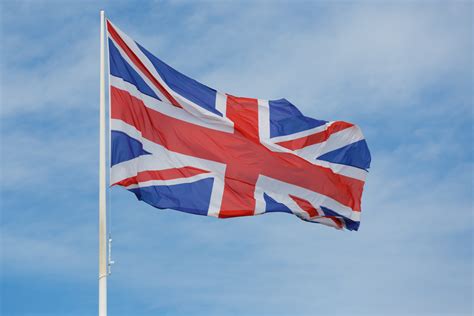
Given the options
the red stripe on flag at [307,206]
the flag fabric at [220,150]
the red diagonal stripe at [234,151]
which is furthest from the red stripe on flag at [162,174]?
the red stripe on flag at [307,206]

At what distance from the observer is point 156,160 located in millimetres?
20016

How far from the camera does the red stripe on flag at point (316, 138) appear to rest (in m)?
22.6

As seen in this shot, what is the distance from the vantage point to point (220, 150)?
21.3 metres

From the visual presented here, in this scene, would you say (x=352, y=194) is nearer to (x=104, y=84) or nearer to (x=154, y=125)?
(x=154, y=125)

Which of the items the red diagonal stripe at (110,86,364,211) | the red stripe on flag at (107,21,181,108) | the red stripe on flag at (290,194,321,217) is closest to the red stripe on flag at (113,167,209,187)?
the red diagonal stripe at (110,86,364,211)

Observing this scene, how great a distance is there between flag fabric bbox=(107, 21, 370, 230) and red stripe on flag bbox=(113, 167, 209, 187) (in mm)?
25

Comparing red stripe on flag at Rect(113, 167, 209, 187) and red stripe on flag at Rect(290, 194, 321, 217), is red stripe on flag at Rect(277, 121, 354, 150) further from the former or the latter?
red stripe on flag at Rect(113, 167, 209, 187)

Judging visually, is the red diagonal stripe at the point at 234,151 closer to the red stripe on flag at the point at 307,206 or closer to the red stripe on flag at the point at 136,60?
the red stripe on flag at the point at 307,206

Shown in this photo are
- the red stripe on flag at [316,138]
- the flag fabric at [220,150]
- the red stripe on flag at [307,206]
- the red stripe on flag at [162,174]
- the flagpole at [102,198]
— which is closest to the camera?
the flagpole at [102,198]

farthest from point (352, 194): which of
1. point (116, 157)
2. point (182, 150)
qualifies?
point (116, 157)

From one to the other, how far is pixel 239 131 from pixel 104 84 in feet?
13.1

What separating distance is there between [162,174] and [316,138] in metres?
4.82

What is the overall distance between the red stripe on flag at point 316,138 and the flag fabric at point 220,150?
0.03 m

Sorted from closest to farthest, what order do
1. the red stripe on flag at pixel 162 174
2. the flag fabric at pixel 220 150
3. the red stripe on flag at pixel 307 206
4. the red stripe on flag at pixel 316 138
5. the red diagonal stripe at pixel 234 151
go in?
1. the red stripe on flag at pixel 162 174
2. the flag fabric at pixel 220 150
3. the red diagonal stripe at pixel 234 151
4. the red stripe on flag at pixel 307 206
5. the red stripe on flag at pixel 316 138
